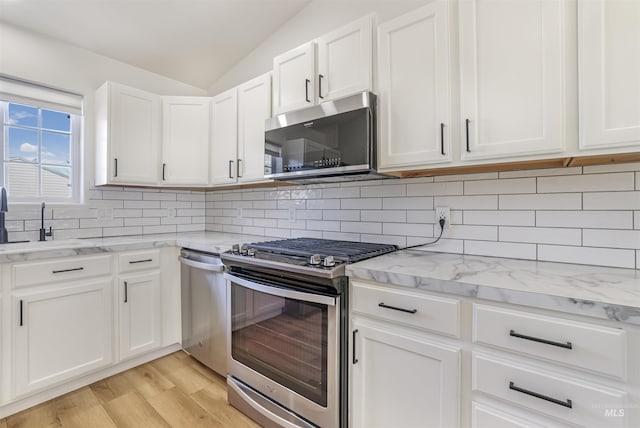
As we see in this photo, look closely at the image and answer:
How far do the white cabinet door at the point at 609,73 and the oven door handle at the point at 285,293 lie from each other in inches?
46.4

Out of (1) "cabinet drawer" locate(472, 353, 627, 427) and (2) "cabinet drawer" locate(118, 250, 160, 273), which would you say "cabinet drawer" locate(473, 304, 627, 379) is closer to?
(1) "cabinet drawer" locate(472, 353, 627, 427)

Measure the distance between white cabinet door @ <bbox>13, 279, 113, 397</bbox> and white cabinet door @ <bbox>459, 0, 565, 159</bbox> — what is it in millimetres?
2439

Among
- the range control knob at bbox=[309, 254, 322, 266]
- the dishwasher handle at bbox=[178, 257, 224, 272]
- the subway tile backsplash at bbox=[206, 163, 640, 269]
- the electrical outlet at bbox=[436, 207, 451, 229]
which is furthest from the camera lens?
the dishwasher handle at bbox=[178, 257, 224, 272]

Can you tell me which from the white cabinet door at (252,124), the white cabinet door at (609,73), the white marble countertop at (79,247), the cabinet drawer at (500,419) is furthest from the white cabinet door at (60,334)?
the white cabinet door at (609,73)

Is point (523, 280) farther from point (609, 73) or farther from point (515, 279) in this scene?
point (609, 73)

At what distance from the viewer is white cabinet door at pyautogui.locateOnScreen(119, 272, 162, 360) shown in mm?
2146

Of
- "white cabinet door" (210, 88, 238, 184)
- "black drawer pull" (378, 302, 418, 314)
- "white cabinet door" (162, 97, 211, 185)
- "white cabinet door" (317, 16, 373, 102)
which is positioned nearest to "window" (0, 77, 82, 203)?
"white cabinet door" (162, 97, 211, 185)

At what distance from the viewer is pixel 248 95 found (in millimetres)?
2293

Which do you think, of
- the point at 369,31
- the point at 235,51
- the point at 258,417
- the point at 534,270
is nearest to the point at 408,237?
the point at 534,270

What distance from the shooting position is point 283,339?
5.18 feet

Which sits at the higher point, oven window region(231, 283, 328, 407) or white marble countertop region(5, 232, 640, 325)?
white marble countertop region(5, 232, 640, 325)

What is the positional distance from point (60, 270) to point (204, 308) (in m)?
0.90

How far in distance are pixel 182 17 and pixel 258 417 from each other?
9.10 ft

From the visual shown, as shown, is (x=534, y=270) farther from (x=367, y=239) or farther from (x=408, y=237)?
(x=367, y=239)
